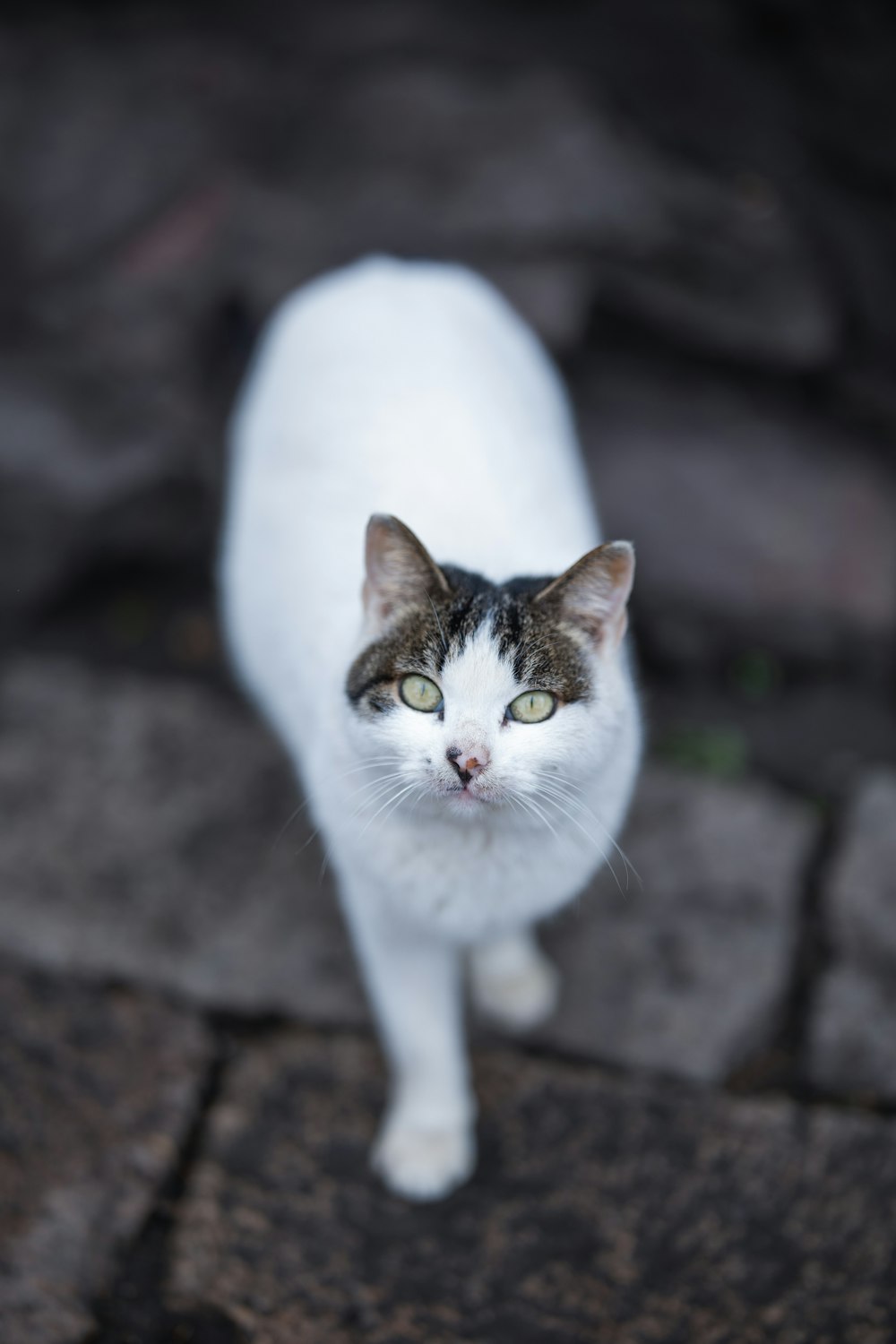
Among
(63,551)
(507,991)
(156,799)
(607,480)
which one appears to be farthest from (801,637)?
(63,551)

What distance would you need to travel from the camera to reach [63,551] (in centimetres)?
399

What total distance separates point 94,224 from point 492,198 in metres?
1.75

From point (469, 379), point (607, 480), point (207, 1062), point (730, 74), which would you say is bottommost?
point (207, 1062)

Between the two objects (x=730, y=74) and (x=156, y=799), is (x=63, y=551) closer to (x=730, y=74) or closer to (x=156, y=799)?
(x=156, y=799)

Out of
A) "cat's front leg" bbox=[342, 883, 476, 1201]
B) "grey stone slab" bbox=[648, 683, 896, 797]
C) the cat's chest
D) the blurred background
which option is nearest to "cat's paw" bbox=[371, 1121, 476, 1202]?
"cat's front leg" bbox=[342, 883, 476, 1201]

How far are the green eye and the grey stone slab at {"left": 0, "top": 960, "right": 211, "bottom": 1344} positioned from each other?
1.48 m

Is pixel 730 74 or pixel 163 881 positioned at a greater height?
pixel 730 74

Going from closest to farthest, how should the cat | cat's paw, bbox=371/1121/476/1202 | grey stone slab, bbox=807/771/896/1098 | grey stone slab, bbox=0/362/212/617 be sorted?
the cat, cat's paw, bbox=371/1121/476/1202, grey stone slab, bbox=807/771/896/1098, grey stone slab, bbox=0/362/212/617

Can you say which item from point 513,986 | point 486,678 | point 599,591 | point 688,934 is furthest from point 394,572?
point 688,934

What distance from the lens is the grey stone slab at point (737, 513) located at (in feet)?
13.1

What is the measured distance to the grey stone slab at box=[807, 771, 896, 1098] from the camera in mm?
2934

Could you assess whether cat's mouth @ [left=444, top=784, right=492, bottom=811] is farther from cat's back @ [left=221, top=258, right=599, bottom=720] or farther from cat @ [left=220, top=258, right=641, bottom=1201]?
cat's back @ [left=221, top=258, right=599, bottom=720]

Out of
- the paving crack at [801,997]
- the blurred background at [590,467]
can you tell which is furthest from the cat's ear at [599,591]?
the paving crack at [801,997]

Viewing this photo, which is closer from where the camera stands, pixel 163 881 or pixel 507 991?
pixel 507 991
